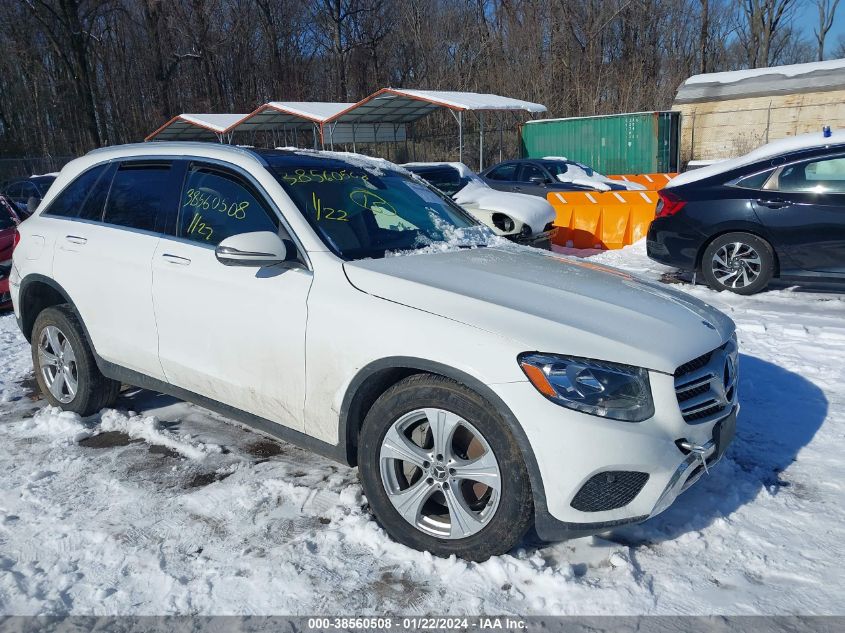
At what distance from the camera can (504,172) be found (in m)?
15.4

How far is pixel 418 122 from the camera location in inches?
1268

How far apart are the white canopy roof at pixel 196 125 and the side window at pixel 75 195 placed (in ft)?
75.0

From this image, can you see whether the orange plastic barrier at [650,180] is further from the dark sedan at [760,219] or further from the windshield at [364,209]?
the windshield at [364,209]

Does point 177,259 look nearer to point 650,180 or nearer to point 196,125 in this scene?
point 650,180

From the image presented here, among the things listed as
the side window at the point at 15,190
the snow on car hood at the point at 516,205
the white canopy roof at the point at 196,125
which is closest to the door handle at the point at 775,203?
the snow on car hood at the point at 516,205

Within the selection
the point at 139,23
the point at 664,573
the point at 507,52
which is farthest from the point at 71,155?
the point at 664,573

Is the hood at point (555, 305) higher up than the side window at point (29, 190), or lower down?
lower down

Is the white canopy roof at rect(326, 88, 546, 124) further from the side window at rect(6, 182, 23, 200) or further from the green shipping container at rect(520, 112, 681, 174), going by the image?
the side window at rect(6, 182, 23, 200)

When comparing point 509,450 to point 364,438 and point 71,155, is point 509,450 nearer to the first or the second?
point 364,438

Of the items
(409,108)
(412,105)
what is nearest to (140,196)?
(412,105)

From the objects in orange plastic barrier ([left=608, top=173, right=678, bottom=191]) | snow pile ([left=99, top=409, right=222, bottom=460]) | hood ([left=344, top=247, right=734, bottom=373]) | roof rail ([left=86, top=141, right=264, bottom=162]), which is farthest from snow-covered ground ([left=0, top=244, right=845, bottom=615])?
orange plastic barrier ([left=608, top=173, right=678, bottom=191])

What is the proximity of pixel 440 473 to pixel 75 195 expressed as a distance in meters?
3.42

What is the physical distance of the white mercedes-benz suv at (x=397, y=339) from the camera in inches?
105

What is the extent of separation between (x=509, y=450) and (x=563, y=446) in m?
0.22
